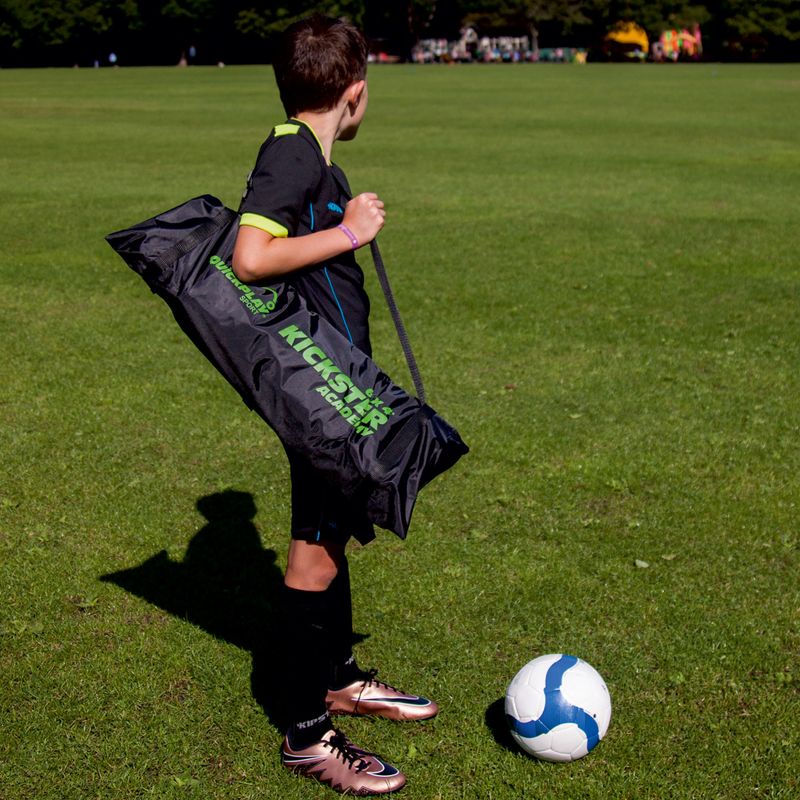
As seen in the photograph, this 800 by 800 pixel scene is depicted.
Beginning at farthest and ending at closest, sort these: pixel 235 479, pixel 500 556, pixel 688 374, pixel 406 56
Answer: pixel 406 56, pixel 688 374, pixel 235 479, pixel 500 556

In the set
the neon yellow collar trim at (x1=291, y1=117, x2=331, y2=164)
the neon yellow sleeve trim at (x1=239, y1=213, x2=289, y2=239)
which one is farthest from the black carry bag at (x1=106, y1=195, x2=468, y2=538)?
the neon yellow collar trim at (x1=291, y1=117, x2=331, y2=164)

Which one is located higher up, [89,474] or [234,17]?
[89,474]

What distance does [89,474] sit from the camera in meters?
5.74

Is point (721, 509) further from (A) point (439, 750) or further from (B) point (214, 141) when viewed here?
(B) point (214, 141)

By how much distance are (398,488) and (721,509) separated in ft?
9.56

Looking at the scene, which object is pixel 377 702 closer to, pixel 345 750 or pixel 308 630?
pixel 345 750

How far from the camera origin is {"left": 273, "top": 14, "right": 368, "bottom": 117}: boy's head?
302 centimetres

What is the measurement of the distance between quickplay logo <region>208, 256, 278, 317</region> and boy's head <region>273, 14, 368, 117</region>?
513mm

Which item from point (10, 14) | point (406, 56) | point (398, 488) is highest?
point (398, 488)

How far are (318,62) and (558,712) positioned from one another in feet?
6.83

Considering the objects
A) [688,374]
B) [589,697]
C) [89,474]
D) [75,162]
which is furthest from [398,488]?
[75,162]

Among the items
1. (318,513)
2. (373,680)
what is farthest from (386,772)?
(318,513)

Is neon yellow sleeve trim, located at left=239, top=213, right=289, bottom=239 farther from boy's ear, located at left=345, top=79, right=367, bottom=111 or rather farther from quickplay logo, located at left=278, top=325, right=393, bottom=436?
boy's ear, located at left=345, top=79, right=367, bottom=111

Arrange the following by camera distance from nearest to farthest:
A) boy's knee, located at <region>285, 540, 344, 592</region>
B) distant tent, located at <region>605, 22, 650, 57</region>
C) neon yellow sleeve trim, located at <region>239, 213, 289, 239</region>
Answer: neon yellow sleeve trim, located at <region>239, 213, 289, 239</region> → boy's knee, located at <region>285, 540, 344, 592</region> → distant tent, located at <region>605, 22, 650, 57</region>
